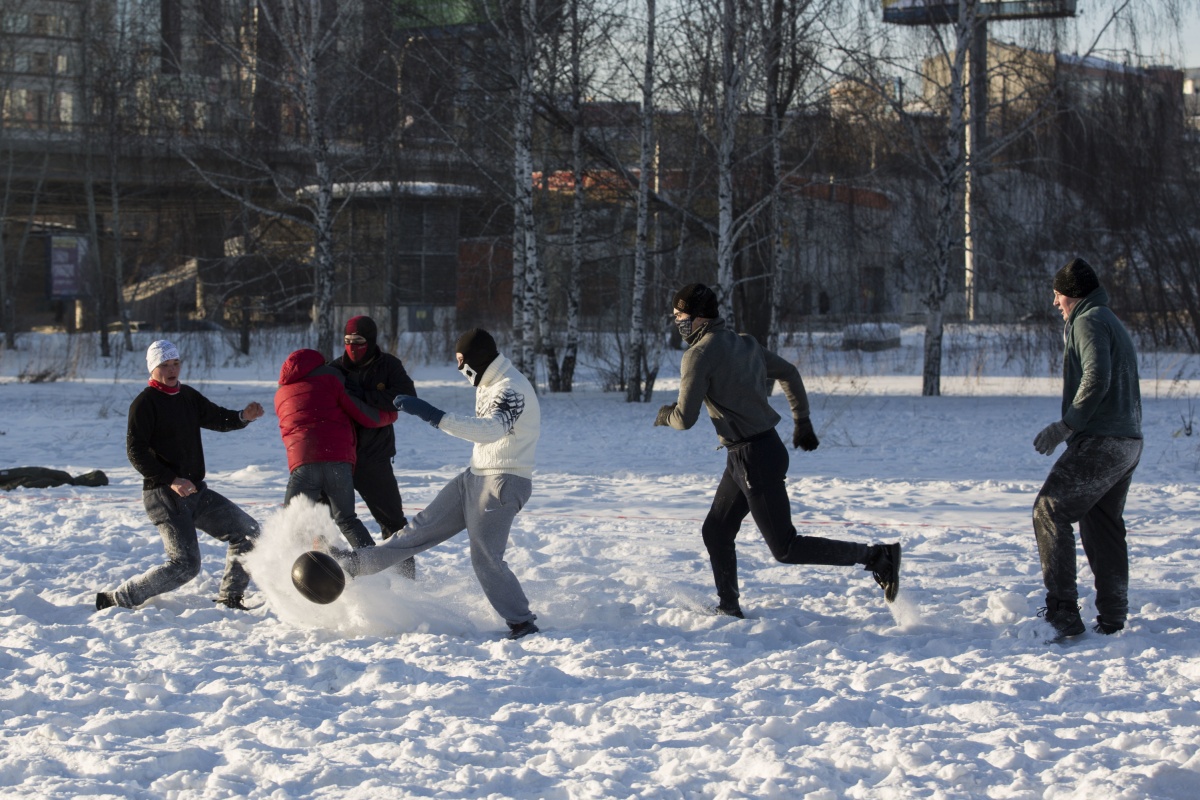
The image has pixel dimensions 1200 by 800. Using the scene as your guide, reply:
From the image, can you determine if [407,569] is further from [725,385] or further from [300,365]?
[725,385]

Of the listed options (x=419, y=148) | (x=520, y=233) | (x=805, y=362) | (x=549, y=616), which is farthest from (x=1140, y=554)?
Answer: (x=419, y=148)

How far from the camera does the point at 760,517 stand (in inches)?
238

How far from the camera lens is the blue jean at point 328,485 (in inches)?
255

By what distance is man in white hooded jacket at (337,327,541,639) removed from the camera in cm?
567

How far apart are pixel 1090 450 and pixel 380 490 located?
11.7ft

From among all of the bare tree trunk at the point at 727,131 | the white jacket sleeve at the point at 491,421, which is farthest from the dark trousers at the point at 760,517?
the bare tree trunk at the point at 727,131

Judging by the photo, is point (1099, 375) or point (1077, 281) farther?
point (1077, 281)

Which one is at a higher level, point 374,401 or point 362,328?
point 362,328

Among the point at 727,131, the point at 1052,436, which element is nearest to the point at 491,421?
the point at 1052,436

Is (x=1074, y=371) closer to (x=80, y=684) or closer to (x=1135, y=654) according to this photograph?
(x=1135, y=654)

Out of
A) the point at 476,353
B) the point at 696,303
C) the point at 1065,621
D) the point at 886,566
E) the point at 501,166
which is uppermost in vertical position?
the point at 501,166

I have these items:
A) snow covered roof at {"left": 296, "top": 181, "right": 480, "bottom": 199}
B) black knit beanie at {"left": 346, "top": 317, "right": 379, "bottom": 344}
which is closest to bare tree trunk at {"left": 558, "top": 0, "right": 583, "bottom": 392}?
snow covered roof at {"left": 296, "top": 181, "right": 480, "bottom": 199}

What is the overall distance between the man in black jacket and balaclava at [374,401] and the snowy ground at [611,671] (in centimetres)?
47

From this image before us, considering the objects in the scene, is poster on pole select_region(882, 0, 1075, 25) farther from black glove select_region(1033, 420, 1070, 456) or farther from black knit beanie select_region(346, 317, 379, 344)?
black glove select_region(1033, 420, 1070, 456)
